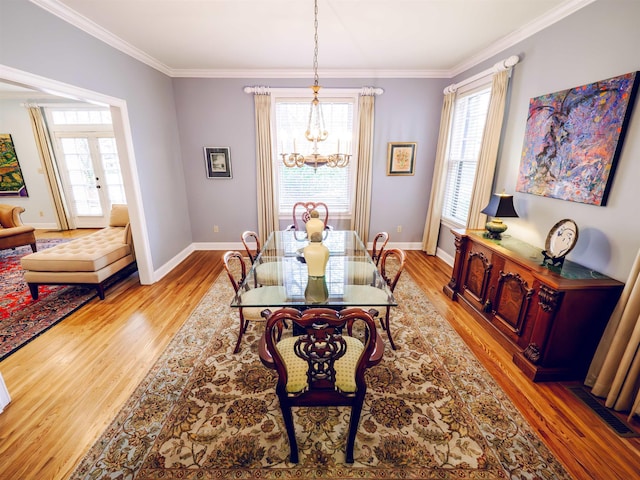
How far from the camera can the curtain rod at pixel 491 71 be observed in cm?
279

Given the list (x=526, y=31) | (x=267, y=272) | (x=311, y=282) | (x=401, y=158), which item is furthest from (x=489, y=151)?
(x=267, y=272)

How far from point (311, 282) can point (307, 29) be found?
2494 mm

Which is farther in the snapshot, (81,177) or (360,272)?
(81,177)

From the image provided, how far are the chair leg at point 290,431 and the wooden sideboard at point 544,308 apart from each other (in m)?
1.85

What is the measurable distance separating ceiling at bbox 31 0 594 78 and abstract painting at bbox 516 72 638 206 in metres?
0.75

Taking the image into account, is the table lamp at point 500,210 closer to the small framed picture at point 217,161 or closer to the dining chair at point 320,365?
the dining chair at point 320,365

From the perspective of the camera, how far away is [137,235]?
3477 mm

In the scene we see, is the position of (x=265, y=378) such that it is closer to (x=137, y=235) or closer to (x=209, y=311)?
(x=209, y=311)

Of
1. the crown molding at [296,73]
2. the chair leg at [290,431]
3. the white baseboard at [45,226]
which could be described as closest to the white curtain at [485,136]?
the crown molding at [296,73]

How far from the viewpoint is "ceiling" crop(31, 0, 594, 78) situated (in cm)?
228

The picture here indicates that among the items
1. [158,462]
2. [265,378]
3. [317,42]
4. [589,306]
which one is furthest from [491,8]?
[158,462]

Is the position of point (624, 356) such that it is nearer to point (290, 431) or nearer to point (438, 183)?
point (290, 431)

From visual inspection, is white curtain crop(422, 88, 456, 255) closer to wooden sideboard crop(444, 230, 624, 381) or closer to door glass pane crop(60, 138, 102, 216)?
wooden sideboard crop(444, 230, 624, 381)

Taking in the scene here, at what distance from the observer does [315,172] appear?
4562mm
